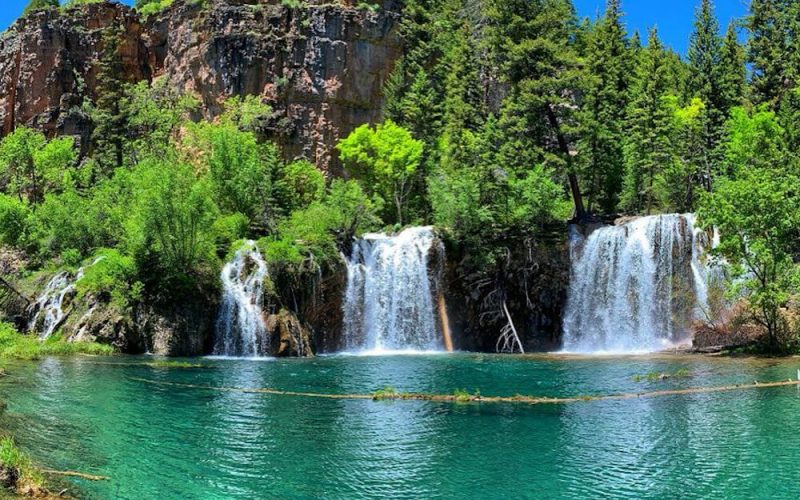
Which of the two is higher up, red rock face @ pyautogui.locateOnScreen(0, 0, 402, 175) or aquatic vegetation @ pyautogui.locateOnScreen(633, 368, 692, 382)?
red rock face @ pyautogui.locateOnScreen(0, 0, 402, 175)

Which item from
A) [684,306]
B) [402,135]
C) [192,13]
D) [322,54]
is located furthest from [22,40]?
[684,306]

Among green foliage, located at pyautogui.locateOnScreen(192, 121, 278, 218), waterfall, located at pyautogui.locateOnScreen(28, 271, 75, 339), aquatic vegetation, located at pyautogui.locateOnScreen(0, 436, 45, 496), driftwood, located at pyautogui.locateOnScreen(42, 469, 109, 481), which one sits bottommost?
driftwood, located at pyautogui.locateOnScreen(42, 469, 109, 481)

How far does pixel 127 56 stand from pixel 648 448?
212ft

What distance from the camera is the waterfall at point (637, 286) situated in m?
36.3

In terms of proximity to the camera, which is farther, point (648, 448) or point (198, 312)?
point (198, 312)

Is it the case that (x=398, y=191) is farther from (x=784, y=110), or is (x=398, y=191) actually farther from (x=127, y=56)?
(x=127, y=56)

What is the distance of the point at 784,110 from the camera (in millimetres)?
48969

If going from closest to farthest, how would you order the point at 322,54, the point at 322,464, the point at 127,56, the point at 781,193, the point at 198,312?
the point at 322,464 < the point at 781,193 < the point at 198,312 < the point at 322,54 < the point at 127,56

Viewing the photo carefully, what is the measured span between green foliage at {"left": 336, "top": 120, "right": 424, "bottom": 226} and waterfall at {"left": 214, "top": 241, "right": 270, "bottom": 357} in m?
14.9

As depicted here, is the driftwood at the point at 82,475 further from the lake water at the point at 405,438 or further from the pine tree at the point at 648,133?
the pine tree at the point at 648,133

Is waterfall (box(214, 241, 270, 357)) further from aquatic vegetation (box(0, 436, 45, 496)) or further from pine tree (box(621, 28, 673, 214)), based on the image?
pine tree (box(621, 28, 673, 214))

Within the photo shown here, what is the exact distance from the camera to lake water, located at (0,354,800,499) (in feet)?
42.0

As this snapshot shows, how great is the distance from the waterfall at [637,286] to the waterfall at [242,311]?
54.3 ft

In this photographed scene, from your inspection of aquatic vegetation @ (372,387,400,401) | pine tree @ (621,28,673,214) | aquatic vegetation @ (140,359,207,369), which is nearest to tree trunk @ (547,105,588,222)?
pine tree @ (621,28,673,214)
